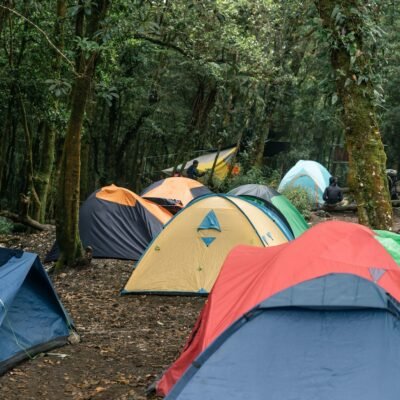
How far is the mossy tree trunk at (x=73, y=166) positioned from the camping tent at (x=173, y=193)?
3.38 metres

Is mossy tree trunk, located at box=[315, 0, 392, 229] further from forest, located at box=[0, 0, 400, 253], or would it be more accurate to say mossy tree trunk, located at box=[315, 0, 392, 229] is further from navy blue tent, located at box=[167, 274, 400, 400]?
navy blue tent, located at box=[167, 274, 400, 400]

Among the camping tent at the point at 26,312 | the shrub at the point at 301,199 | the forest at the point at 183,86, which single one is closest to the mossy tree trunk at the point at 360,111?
the forest at the point at 183,86

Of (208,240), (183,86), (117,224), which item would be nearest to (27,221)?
(117,224)

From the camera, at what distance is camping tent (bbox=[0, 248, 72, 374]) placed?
5.38m

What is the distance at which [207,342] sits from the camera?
14.2 feet

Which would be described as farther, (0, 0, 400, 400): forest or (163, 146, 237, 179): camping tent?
(163, 146, 237, 179): camping tent

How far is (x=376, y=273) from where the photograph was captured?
4.14 meters

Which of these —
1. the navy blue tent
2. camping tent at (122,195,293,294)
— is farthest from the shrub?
the navy blue tent

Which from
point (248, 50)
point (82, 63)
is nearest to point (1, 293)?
point (82, 63)

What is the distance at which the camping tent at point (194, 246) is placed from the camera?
8516 mm

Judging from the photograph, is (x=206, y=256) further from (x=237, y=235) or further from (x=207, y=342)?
(x=207, y=342)

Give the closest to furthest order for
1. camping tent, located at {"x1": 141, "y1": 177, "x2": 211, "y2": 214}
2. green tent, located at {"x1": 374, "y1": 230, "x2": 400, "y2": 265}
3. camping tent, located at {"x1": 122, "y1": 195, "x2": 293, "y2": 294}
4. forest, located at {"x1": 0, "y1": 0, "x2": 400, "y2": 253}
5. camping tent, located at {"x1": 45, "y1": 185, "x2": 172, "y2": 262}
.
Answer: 1. green tent, located at {"x1": 374, "y1": 230, "x2": 400, "y2": 265}
2. forest, located at {"x1": 0, "y1": 0, "x2": 400, "y2": 253}
3. camping tent, located at {"x1": 122, "y1": 195, "x2": 293, "y2": 294}
4. camping tent, located at {"x1": 45, "y1": 185, "x2": 172, "y2": 262}
5. camping tent, located at {"x1": 141, "y1": 177, "x2": 211, "y2": 214}

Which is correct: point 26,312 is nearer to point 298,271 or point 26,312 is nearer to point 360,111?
point 298,271

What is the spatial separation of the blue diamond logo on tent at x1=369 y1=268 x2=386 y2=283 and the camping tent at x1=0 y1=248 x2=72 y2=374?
318cm
